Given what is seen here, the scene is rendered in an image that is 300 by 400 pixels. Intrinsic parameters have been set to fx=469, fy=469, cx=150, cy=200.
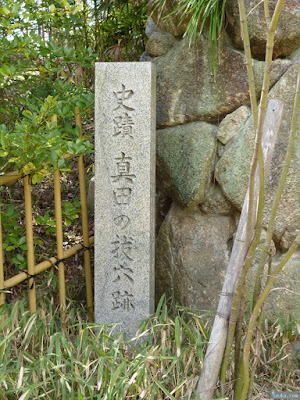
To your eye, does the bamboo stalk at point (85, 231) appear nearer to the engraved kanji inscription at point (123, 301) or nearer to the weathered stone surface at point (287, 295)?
the engraved kanji inscription at point (123, 301)

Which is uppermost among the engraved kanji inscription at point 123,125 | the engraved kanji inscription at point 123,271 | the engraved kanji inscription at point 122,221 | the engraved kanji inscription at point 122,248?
the engraved kanji inscription at point 123,125

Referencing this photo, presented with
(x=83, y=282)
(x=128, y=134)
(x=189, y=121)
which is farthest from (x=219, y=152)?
(x=83, y=282)

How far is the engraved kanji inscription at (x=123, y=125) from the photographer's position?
2.62m

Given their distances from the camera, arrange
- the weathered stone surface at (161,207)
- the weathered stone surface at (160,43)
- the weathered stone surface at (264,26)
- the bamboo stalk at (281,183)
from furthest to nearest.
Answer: the weathered stone surface at (161,207) < the weathered stone surface at (160,43) < the weathered stone surface at (264,26) < the bamboo stalk at (281,183)

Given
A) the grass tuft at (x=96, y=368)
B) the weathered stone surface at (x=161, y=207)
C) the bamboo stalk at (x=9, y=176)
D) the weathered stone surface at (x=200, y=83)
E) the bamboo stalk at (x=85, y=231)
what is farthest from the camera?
the weathered stone surface at (x=161, y=207)

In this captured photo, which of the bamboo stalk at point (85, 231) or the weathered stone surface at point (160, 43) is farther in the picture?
the weathered stone surface at point (160, 43)

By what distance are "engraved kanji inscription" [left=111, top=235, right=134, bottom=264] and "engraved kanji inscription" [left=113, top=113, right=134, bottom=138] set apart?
1.90 feet

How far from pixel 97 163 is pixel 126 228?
0.41 m

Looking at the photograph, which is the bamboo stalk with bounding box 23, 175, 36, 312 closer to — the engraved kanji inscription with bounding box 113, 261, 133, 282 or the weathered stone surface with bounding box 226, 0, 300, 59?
the engraved kanji inscription with bounding box 113, 261, 133, 282

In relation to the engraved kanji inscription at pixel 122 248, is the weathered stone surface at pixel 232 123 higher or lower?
higher

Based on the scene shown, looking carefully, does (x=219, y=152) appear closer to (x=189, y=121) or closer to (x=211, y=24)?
(x=189, y=121)

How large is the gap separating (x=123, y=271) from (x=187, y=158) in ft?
2.57

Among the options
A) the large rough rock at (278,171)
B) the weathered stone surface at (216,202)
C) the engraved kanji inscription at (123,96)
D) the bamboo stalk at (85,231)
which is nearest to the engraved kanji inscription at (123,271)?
the bamboo stalk at (85,231)

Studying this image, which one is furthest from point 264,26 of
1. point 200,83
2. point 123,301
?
point 123,301
